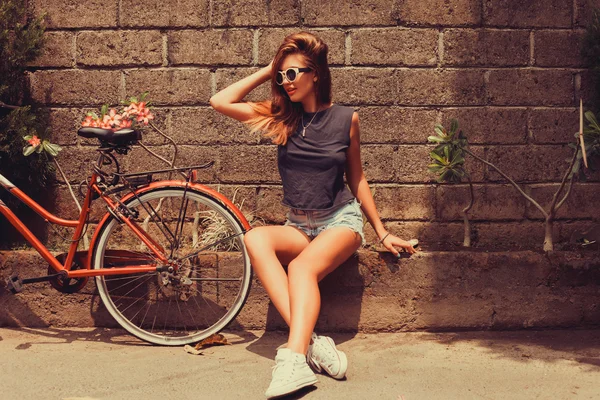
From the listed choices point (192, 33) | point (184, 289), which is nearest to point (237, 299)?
point (184, 289)

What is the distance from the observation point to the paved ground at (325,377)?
11.6 ft

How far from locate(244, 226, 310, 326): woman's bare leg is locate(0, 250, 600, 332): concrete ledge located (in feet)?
1.53

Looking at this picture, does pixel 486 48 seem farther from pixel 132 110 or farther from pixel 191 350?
pixel 191 350

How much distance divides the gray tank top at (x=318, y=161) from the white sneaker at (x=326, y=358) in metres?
0.74

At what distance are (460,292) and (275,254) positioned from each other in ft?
3.89

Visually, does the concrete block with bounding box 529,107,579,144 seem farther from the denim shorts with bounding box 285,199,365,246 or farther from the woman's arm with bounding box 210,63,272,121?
the woman's arm with bounding box 210,63,272,121

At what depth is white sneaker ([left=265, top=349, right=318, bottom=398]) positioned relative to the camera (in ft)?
10.9

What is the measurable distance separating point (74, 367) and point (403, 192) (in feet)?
7.59

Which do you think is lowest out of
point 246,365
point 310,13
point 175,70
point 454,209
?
point 246,365

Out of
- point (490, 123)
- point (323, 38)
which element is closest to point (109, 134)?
point (323, 38)

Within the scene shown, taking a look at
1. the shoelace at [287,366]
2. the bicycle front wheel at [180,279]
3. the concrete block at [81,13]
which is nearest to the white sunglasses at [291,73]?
the bicycle front wheel at [180,279]

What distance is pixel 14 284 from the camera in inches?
168

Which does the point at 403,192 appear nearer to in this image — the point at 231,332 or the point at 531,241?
the point at 531,241

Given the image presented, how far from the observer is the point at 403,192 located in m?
5.03
